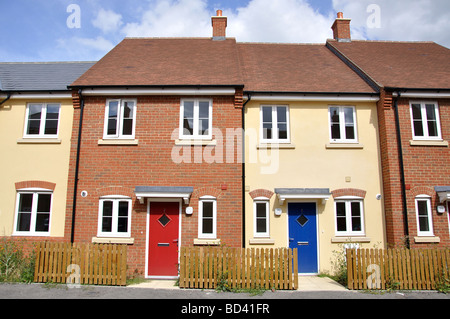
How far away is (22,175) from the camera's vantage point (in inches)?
377

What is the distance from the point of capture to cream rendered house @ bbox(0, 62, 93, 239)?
9.37 meters

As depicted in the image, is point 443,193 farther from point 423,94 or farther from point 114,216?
point 114,216

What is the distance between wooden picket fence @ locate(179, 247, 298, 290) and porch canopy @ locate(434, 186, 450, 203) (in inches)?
205

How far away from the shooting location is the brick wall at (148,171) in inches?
352

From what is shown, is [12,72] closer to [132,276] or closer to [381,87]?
[132,276]

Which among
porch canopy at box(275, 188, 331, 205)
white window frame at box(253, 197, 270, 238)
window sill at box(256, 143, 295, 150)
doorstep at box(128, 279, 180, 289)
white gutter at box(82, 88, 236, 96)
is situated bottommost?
doorstep at box(128, 279, 180, 289)

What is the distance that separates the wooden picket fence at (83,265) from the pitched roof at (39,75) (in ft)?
17.7

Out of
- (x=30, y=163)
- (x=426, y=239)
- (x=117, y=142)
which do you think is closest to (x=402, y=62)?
(x=426, y=239)

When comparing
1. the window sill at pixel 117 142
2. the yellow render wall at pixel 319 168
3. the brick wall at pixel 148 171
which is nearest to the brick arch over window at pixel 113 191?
the brick wall at pixel 148 171

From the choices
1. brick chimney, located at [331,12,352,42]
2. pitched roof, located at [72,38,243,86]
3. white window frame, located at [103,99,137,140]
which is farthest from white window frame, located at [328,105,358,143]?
white window frame, located at [103,99,137,140]

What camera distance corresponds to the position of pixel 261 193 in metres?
9.45

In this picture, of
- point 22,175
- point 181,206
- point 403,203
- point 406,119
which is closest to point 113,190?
point 181,206

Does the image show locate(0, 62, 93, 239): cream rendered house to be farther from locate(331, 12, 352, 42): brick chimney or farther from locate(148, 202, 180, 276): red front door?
locate(331, 12, 352, 42): brick chimney

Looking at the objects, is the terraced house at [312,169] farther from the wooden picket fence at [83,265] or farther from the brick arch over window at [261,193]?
the wooden picket fence at [83,265]
